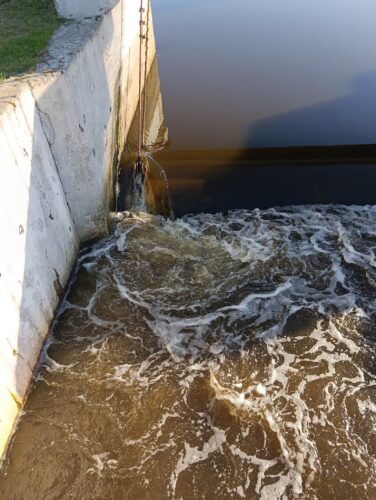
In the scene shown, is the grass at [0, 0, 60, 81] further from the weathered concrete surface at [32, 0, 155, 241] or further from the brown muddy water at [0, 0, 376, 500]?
the brown muddy water at [0, 0, 376, 500]

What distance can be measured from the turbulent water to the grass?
313 cm

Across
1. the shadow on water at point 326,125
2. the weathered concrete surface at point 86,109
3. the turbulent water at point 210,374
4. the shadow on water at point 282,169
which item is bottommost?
the turbulent water at point 210,374

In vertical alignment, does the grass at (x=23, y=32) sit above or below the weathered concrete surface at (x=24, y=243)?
Answer: above

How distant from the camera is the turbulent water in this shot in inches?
162

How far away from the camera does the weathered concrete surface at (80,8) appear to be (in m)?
7.67

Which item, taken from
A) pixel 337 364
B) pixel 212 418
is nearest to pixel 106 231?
pixel 212 418

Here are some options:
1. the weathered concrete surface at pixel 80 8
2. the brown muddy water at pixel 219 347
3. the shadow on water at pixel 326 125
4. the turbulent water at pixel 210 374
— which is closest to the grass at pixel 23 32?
the weathered concrete surface at pixel 80 8

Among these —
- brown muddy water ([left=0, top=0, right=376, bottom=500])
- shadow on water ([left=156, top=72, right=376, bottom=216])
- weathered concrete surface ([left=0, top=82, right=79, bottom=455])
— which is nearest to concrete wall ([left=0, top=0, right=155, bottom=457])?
weathered concrete surface ([left=0, top=82, right=79, bottom=455])

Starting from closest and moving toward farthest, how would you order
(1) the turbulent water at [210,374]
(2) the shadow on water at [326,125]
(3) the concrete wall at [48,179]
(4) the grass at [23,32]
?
(1) the turbulent water at [210,374]
(3) the concrete wall at [48,179]
(4) the grass at [23,32]
(2) the shadow on water at [326,125]

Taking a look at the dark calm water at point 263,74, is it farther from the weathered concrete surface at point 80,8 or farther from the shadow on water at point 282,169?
the weathered concrete surface at point 80,8

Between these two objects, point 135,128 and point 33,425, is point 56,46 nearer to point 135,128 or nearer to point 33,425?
point 135,128

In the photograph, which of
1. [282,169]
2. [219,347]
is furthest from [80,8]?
[219,347]

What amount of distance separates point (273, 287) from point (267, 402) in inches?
78.5

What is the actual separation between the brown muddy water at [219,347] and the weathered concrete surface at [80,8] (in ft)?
10.2
